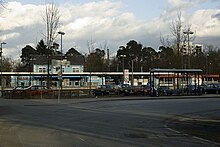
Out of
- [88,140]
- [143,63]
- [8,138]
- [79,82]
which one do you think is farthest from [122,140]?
[143,63]

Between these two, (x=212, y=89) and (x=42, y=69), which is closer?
(x=212, y=89)

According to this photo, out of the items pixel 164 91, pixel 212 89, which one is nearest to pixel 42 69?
pixel 212 89

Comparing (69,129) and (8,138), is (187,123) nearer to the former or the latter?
(69,129)

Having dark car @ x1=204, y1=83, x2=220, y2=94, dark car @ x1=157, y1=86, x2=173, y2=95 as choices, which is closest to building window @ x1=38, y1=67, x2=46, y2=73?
dark car @ x1=204, y1=83, x2=220, y2=94

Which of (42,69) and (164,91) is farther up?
(42,69)

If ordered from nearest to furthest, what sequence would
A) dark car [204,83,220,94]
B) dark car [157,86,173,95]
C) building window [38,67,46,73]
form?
dark car [157,86,173,95] → dark car [204,83,220,94] → building window [38,67,46,73]

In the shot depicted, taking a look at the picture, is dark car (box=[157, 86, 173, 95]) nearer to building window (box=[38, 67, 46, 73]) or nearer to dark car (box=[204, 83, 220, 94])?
dark car (box=[204, 83, 220, 94])

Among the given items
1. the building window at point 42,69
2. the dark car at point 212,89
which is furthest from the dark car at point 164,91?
the building window at point 42,69

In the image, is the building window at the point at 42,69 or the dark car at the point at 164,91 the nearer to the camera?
the dark car at the point at 164,91

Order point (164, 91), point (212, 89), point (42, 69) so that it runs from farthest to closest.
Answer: point (42, 69), point (212, 89), point (164, 91)

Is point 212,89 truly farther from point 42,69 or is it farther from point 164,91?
point 42,69

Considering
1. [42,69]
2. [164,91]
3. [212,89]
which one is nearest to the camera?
[164,91]

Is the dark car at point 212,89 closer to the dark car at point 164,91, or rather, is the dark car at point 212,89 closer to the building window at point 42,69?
the dark car at point 164,91

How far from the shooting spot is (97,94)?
2260 inches
